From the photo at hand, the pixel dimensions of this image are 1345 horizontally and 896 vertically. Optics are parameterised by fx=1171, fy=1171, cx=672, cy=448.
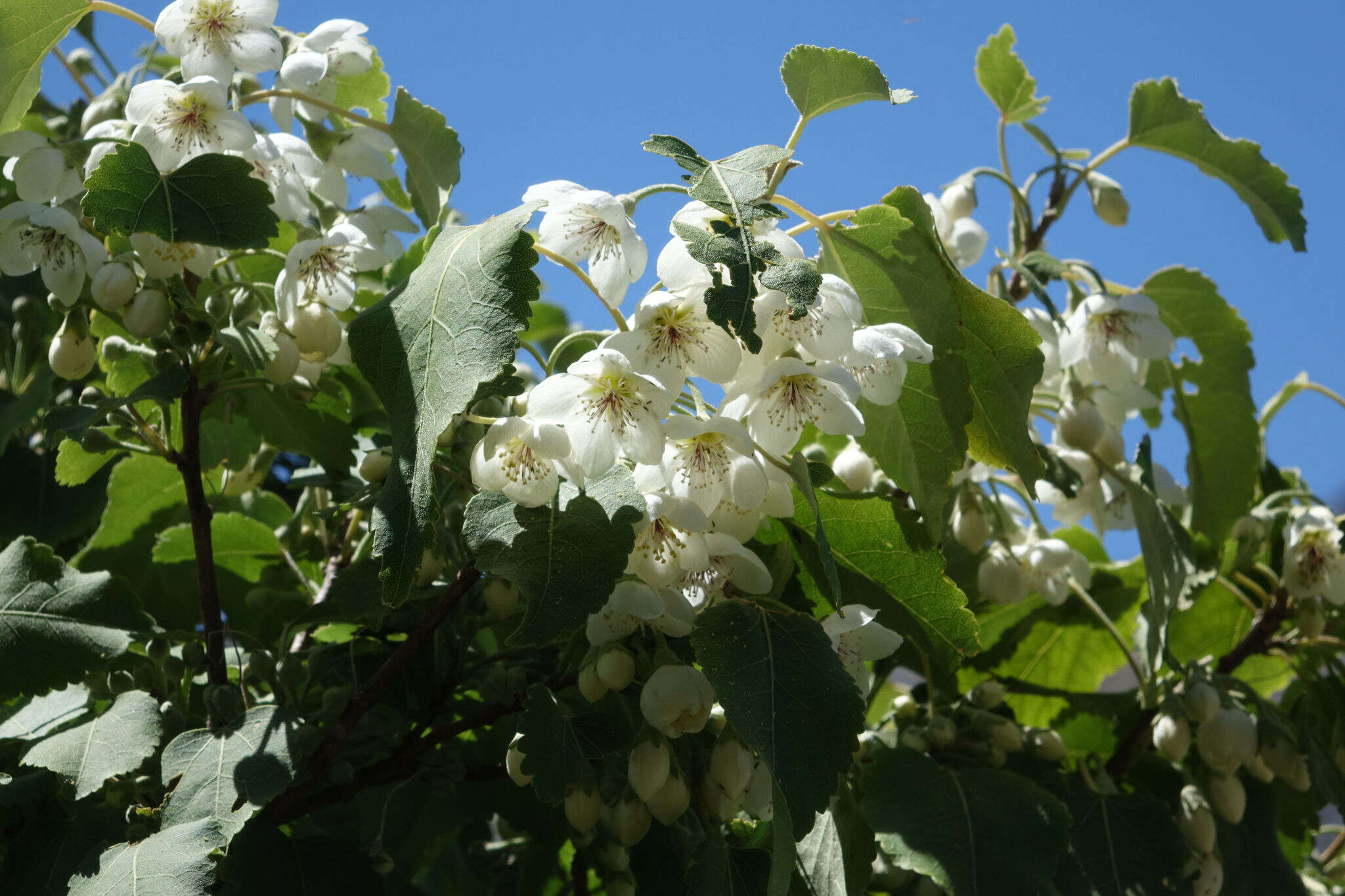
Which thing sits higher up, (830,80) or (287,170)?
(287,170)

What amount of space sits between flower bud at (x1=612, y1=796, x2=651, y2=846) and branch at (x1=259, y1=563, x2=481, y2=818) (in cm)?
23

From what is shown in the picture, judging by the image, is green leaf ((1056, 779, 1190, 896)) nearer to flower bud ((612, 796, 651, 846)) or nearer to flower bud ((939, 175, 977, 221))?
flower bud ((612, 796, 651, 846))

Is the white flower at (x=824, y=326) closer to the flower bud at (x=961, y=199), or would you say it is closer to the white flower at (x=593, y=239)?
the white flower at (x=593, y=239)

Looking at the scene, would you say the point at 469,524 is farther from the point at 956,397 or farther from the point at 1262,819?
the point at 1262,819

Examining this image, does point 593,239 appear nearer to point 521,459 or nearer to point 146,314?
point 521,459

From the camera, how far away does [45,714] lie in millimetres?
1268

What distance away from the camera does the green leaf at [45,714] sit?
1.23m

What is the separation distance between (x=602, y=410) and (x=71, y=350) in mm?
632

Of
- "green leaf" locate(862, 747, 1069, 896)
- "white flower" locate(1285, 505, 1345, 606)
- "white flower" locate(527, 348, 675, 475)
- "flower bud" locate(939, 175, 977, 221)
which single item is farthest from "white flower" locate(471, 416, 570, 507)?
"white flower" locate(1285, 505, 1345, 606)

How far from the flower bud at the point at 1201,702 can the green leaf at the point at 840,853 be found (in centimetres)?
56

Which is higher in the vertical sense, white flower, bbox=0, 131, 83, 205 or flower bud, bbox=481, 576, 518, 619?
white flower, bbox=0, 131, 83, 205

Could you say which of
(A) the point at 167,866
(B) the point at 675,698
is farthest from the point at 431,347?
(A) the point at 167,866

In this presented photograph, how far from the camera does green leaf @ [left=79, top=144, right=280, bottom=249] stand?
103cm

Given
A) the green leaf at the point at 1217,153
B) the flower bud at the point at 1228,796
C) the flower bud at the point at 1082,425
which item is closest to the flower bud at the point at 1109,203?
the green leaf at the point at 1217,153
